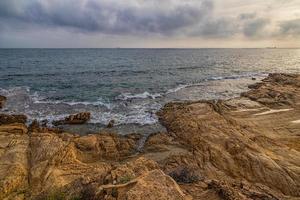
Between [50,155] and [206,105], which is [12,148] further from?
[206,105]

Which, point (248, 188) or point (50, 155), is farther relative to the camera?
point (50, 155)

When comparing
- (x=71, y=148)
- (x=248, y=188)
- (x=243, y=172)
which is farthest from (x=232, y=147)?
(x=71, y=148)

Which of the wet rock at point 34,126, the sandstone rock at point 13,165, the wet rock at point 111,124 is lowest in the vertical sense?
the wet rock at point 111,124

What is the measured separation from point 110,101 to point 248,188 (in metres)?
22.9

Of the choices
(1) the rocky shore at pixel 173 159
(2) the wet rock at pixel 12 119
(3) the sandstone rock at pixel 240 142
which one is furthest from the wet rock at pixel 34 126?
(3) the sandstone rock at pixel 240 142

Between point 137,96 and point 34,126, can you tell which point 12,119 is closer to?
point 34,126

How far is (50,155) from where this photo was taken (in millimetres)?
12375

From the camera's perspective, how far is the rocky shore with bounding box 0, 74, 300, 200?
7559mm

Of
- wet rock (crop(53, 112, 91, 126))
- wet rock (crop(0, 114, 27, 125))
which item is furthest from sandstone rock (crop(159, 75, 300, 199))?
wet rock (crop(0, 114, 27, 125))

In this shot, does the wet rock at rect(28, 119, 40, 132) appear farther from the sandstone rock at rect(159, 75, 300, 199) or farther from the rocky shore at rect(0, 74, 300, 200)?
the sandstone rock at rect(159, 75, 300, 199)

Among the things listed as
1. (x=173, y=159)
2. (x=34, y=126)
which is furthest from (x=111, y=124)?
(x=173, y=159)

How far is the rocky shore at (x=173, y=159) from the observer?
7.56 meters

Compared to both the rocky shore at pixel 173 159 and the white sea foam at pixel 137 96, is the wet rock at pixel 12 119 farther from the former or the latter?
the white sea foam at pixel 137 96

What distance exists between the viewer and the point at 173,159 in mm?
13750
